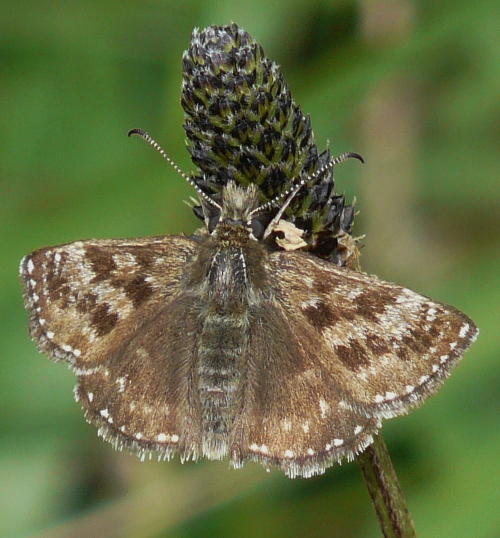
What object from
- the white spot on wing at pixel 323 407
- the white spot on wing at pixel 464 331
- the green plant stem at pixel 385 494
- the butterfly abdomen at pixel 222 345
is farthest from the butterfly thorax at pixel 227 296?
the white spot on wing at pixel 464 331

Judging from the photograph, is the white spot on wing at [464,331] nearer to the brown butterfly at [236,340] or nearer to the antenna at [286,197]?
the brown butterfly at [236,340]

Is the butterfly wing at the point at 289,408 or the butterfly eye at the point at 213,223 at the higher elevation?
the butterfly eye at the point at 213,223

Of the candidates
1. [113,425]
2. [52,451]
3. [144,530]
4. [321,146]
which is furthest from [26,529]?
[321,146]

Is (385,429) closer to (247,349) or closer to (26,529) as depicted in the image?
(247,349)

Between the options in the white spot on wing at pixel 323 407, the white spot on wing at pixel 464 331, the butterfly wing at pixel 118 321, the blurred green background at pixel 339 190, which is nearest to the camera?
the white spot on wing at pixel 464 331

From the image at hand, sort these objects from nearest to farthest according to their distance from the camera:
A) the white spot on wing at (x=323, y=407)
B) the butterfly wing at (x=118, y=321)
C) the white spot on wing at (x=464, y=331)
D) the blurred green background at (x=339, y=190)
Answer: the white spot on wing at (x=464, y=331) < the white spot on wing at (x=323, y=407) < the butterfly wing at (x=118, y=321) < the blurred green background at (x=339, y=190)

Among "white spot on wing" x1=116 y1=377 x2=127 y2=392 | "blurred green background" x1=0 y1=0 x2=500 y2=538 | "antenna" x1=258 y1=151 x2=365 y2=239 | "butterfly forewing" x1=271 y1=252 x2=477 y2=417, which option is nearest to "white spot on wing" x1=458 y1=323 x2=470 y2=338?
→ "butterfly forewing" x1=271 y1=252 x2=477 y2=417
